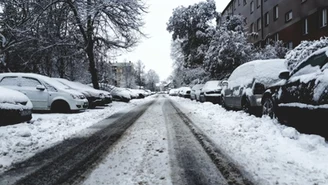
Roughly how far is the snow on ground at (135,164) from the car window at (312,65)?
321 cm

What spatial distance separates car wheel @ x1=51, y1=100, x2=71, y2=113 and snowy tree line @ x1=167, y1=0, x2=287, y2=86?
13.8 m

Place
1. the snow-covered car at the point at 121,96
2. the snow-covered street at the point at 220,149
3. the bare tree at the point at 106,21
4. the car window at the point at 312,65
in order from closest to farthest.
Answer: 1. the snow-covered street at the point at 220,149
2. the car window at the point at 312,65
3. the bare tree at the point at 106,21
4. the snow-covered car at the point at 121,96

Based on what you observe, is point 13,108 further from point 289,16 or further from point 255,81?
point 289,16

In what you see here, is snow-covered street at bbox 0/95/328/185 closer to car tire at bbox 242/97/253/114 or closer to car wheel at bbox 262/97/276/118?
car wheel at bbox 262/97/276/118

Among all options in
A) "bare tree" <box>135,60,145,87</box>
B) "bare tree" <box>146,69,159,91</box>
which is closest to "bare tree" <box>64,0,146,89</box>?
"bare tree" <box>135,60,145,87</box>

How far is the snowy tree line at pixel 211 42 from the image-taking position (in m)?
21.6

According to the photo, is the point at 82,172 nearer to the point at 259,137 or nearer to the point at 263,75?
the point at 259,137

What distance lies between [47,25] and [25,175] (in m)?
15.4

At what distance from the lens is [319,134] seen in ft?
15.7

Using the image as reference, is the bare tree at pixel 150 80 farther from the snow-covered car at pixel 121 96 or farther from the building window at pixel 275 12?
the snow-covered car at pixel 121 96

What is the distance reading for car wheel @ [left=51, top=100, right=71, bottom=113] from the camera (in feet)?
36.8

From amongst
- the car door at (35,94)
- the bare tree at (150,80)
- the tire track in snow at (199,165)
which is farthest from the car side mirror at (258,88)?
the bare tree at (150,80)

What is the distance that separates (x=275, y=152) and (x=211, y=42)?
65.3 feet

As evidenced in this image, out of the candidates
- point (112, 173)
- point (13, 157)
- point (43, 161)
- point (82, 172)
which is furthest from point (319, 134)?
point (13, 157)
